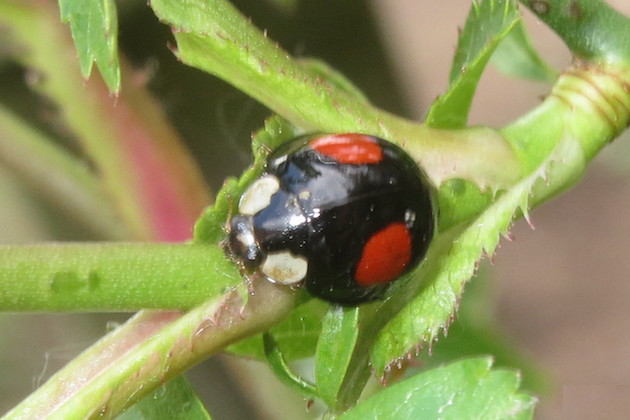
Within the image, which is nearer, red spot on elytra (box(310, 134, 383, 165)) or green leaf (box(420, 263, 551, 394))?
red spot on elytra (box(310, 134, 383, 165))

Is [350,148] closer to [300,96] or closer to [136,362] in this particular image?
[300,96]

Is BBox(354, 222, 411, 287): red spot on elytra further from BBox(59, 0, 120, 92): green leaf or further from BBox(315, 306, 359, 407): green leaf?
BBox(59, 0, 120, 92): green leaf

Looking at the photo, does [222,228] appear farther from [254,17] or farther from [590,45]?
[254,17]

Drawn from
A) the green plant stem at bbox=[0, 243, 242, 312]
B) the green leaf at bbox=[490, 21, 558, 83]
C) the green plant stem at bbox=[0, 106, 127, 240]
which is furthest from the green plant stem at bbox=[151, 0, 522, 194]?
the green plant stem at bbox=[0, 106, 127, 240]

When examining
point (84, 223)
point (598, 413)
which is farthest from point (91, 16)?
point (598, 413)

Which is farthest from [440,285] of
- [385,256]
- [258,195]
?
[258,195]

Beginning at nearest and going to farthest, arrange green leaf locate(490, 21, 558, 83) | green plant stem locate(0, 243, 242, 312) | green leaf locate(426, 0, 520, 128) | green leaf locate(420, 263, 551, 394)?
green plant stem locate(0, 243, 242, 312), green leaf locate(426, 0, 520, 128), green leaf locate(490, 21, 558, 83), green leaf locate(420, 263, 551, 394)

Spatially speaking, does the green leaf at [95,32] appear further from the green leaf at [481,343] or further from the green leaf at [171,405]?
the green leaf at [481,343]
